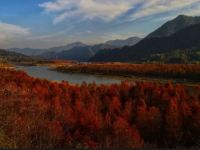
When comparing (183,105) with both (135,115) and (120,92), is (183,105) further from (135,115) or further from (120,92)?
(120,92)

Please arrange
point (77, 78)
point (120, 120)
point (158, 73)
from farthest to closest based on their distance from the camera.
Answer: point (158, 73) < point (77, 78) < point (120, 120)

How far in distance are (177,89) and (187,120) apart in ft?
63.0

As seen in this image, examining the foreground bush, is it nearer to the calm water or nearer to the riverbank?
the calm water

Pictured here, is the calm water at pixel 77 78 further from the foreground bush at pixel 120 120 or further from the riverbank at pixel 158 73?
the foreground bush at pixel 120 120

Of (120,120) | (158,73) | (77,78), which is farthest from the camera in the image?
(158,73)

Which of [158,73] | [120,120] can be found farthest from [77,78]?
[120,120]

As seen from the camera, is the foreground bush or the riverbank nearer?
the foreground bush

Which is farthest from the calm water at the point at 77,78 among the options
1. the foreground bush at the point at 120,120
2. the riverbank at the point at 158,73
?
the foreground bush at the point at 120,120

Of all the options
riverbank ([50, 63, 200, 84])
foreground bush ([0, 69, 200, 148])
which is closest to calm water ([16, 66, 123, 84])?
riverbank ([50, 63, 200, 84])

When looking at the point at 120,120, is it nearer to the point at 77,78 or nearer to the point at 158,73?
the point at 77,78

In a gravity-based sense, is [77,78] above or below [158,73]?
Result: below

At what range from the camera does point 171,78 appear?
105m

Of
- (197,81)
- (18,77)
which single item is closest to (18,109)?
(18,77)

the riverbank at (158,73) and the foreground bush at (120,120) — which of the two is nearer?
the foreground bush at (120,120)
